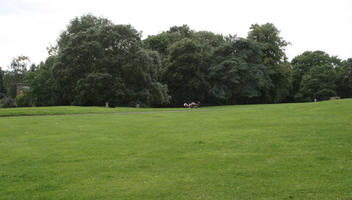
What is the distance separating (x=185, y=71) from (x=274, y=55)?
22.7 meters

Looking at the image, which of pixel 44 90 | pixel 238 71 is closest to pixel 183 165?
pixel 44 90

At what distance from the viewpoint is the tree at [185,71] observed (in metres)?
61.2

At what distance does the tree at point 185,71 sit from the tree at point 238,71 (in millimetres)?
3481

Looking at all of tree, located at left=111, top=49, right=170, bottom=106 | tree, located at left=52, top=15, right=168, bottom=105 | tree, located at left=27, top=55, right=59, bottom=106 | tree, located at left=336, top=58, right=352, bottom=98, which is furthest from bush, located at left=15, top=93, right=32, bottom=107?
tree, located at left=336, top=58, right=352, bottom=98

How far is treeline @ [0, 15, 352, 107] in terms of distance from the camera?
48031 millimetres

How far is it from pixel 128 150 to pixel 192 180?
3947 mm

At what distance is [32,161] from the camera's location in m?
8.99

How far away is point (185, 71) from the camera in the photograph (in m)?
62.7

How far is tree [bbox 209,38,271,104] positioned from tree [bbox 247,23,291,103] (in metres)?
3.85

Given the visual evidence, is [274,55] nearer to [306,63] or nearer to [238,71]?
[238,71]

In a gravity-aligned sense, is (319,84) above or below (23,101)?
above

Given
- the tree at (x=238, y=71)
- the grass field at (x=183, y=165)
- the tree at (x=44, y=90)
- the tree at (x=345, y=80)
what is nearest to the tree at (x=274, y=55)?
the tree at (x=238, y=71)

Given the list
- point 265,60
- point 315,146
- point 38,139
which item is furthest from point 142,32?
point 315,146

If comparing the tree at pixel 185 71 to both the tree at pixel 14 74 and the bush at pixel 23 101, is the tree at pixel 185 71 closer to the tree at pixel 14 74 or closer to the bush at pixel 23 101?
the bush at pixel 23 101
